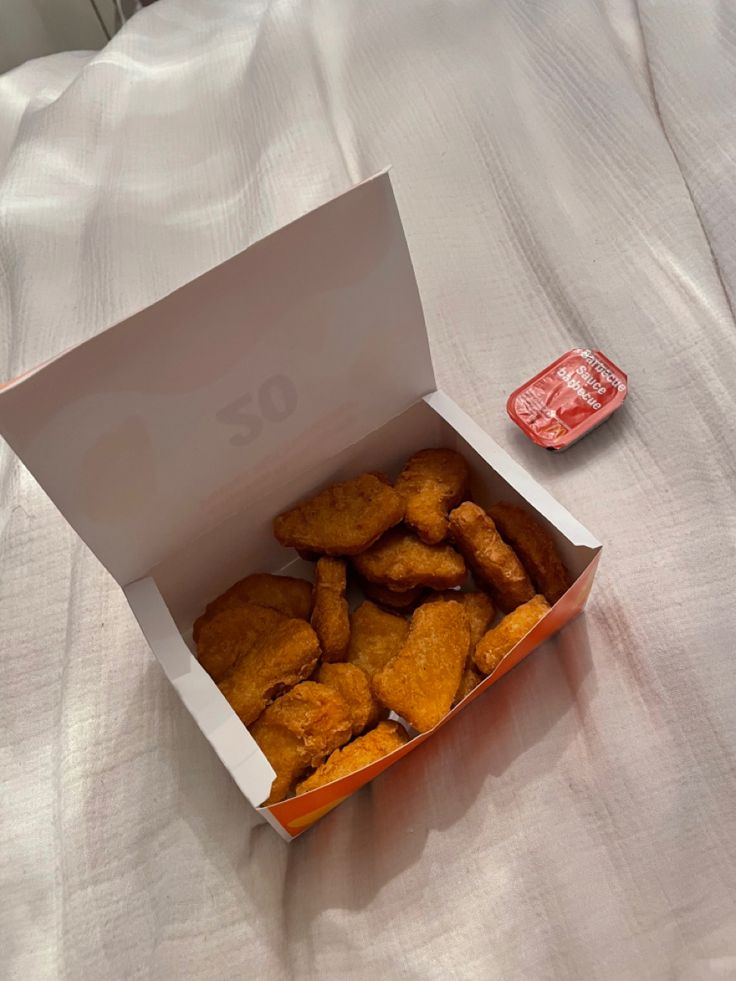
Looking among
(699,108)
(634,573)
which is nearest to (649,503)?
(634,573)

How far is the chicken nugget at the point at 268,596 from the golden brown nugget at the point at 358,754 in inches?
5.9

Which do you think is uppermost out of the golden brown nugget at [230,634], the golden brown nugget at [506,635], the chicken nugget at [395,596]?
the golden brown nugget at [230,634]

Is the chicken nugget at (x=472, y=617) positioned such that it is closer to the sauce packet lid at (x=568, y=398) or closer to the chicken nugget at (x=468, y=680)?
the chicken nugget at (x=468, y=680)

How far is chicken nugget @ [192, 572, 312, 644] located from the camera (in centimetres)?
83

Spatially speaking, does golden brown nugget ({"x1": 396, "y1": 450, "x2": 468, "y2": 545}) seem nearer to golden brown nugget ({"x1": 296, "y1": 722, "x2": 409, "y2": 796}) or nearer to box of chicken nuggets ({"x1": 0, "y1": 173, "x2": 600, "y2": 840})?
box of chicken nuggets ({"x1": 0, "y1": 173, "x2": 600, "y2": 840})

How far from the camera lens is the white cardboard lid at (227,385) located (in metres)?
0.64

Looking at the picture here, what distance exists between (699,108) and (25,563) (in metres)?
1.06

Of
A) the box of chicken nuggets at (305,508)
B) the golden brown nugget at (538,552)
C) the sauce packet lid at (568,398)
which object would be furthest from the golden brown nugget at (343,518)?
the sauce packet lid at (568,398)

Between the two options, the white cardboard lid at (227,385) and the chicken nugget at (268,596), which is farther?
the chicken nugget at (268,596)

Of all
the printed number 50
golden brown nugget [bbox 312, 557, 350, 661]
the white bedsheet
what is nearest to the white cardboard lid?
the printed number 50

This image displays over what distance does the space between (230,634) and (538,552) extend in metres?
0.30

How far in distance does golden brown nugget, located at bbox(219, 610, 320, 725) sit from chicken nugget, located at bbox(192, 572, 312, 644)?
0.15ft

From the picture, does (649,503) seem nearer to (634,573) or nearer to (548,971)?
(634,573)

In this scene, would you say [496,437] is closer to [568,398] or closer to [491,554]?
[568,398]
